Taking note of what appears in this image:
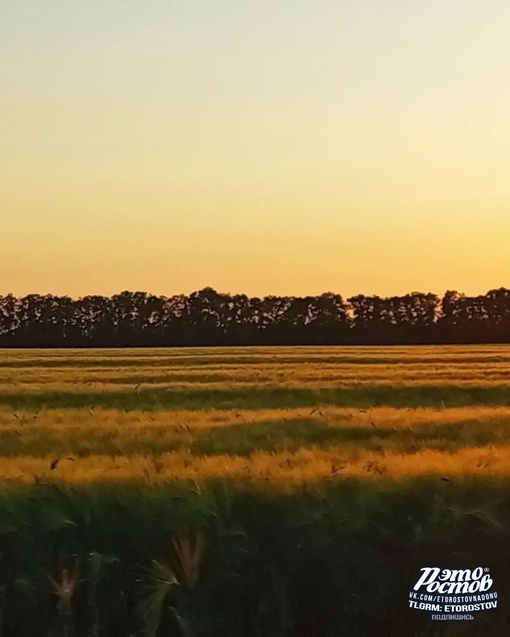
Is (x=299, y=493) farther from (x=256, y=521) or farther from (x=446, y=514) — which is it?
(x=446, y=514)

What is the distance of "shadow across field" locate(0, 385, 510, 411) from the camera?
7.93 metres

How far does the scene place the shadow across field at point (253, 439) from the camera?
6410mm

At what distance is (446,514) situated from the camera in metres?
5.96

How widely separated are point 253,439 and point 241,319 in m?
2.16

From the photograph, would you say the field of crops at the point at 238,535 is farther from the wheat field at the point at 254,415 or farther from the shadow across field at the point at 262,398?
the shadow across field at the point at 262,398

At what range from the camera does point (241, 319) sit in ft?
28.4

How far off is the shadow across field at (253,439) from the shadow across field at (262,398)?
90cm

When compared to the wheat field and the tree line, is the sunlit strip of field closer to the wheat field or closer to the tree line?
the wheat field

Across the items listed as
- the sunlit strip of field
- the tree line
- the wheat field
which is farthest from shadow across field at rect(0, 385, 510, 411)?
the sunlit strip of field

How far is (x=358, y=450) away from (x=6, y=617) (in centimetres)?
229

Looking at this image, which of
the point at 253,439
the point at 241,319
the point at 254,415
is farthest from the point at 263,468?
the point at 241,319

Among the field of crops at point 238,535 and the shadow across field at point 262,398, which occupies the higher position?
the shadow across field at point 262,398

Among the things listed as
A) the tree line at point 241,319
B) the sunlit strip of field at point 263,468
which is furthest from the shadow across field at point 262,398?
the sunlit strip of field at point 263,468

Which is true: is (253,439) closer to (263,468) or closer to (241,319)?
(263,468)
